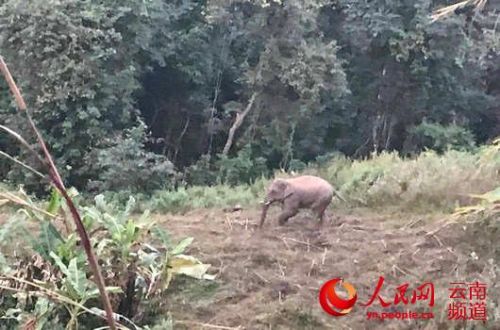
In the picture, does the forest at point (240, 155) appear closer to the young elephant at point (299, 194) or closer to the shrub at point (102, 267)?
the shrub at point (102, 267)

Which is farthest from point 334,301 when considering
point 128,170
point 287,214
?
point 128,170

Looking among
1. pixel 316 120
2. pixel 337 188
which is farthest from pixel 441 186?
pixel 316 120

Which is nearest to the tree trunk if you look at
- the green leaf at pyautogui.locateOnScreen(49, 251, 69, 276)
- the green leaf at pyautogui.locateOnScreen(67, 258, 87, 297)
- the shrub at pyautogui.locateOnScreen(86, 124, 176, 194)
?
the shrub at pyautogui.locateOnScreen(86, 124, 176, 194)

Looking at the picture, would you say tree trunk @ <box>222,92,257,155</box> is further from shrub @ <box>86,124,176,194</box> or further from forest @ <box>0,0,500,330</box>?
shrub @ <box>86,124,176,194</box>

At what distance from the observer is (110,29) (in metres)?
10.3

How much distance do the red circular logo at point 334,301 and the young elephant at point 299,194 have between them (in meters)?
1.10

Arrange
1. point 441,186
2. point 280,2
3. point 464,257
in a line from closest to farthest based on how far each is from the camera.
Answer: point 464,257, point 441,186, point 280,2

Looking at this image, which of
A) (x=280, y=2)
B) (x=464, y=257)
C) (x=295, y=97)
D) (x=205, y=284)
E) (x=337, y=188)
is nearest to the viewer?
(x=205, y=284)

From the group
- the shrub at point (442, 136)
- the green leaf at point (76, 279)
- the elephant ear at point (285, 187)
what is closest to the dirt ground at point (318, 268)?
the elephant ear at point (285, 187)

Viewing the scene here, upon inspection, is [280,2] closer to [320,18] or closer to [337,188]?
[320,18]

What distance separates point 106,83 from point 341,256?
666cm

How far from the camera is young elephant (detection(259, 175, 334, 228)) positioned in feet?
16.8

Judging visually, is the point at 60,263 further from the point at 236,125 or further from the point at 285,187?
the point at 236,125

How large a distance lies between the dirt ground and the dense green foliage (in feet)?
16.4
